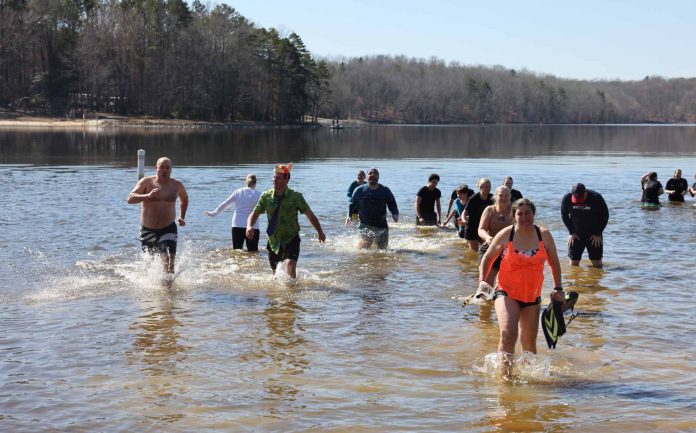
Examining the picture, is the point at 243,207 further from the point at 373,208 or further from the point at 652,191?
the point at 652,191

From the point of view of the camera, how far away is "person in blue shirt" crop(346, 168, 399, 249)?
14.4 meters

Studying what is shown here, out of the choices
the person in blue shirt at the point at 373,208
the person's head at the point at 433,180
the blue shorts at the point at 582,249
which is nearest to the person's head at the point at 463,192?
the person's head at the point at 433,180

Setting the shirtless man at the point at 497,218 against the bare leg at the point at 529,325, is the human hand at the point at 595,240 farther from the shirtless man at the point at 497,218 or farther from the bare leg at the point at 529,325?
the bare leg at the point at 529,325

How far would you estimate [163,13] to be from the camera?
366 feet

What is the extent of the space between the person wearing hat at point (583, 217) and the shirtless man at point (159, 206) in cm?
594

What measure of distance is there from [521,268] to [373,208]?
23.9ft

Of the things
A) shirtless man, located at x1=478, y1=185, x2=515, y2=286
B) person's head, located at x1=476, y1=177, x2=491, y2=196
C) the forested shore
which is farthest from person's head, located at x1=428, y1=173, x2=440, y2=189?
the forested shore

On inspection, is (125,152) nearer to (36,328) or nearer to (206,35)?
(36,328)

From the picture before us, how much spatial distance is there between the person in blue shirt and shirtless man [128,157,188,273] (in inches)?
160

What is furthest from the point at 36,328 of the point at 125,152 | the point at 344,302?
the point at 125,152

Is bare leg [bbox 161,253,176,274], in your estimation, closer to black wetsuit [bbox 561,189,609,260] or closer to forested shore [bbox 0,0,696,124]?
black wetsuit [bbox 561,189,609,260]

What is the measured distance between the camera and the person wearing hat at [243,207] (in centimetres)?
1463

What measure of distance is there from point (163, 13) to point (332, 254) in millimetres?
103140

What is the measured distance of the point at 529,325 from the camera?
7.57 m
